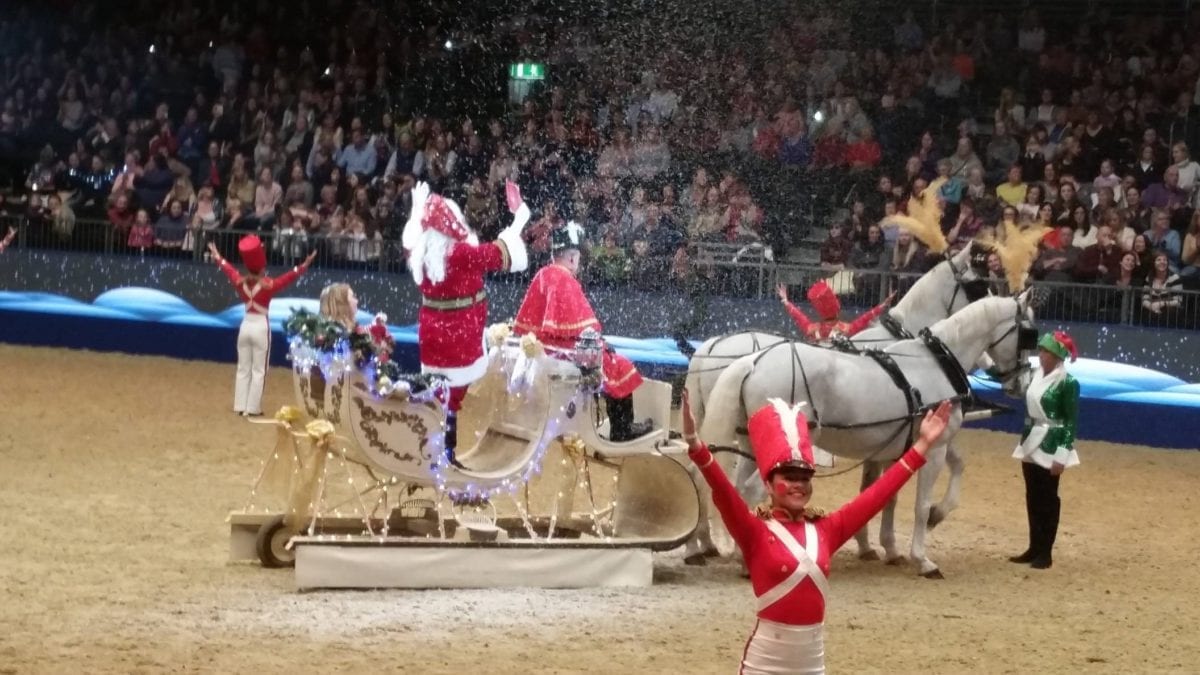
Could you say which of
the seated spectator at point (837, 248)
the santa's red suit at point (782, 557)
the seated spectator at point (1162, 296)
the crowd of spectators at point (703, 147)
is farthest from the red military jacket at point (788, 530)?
the seated spectator at point (837, 248)

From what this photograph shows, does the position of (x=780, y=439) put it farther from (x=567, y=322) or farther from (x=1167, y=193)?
(x=1167, y=193)

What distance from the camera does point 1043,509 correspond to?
1077 cm

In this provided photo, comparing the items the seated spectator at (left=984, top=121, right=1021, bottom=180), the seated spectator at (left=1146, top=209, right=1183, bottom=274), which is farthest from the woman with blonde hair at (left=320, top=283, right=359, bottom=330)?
the seated spectator at (left=984, top=121, right=1021, bottom=180)

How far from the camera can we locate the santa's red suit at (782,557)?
531 centimetres

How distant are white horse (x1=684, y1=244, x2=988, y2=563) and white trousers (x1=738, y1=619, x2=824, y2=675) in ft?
15.7

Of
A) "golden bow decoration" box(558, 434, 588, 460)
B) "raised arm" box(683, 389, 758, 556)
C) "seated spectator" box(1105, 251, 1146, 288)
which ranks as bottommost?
"golden bow decoration" box(558, 434, 588, 460)

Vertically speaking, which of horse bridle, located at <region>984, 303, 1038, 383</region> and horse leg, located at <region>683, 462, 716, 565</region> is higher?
horse bridle, located at <region>984, 303, 1038, 383</region>

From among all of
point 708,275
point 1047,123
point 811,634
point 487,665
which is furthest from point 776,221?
point 811,634

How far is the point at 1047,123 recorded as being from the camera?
19.5 metres

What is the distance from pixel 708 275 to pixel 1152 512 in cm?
593

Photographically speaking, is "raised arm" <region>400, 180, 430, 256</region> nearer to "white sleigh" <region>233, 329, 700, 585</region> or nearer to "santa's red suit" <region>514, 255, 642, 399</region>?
"white sleigh" <region>233, 329, 700, 585</region>

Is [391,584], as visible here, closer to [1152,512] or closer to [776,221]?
[1152,512]

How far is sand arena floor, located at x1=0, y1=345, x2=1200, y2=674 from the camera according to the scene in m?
7.85

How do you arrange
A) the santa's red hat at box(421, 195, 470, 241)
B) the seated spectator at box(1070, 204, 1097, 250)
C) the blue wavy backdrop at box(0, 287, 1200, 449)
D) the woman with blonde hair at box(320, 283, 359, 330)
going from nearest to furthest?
the santa's red hat at box(421, 195, 470, 241) < the woman with blonde hair at box(320, 283, 359, 330) < the blue wavy backdrop at box(0, 287, 1200, 449) < the seated spectator at box(1070, 204, 1097, 250)
